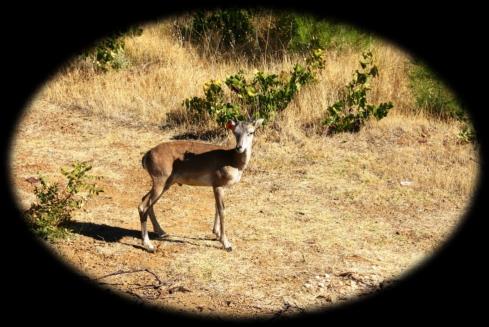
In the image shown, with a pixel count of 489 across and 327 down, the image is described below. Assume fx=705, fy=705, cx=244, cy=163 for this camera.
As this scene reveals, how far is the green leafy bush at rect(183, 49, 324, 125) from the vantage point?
15977 mm

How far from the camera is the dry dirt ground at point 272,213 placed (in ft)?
31.7

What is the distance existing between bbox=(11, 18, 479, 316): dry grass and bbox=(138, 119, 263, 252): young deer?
2.07 feet

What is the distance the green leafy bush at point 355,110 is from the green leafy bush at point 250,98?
1094mm

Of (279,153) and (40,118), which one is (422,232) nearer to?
(279,153)

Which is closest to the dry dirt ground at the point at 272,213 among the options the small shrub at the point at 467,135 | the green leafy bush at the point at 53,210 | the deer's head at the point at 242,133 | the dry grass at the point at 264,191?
the dry grass at the point at 264,191

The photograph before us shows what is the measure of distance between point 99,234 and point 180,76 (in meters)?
7.73

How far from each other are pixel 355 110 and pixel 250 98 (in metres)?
2.46

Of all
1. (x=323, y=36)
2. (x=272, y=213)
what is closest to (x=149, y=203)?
(x=272, y=213)

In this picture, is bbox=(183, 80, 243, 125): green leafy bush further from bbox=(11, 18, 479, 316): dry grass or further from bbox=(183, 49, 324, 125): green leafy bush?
bbox=(11, 18, 479, 316): dry grass

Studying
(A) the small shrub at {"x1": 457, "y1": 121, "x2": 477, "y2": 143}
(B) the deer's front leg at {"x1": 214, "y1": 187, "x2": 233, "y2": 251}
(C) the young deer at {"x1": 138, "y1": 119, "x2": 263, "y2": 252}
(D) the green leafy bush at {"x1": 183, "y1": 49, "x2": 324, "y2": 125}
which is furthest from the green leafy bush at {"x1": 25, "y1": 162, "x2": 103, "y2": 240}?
(A) the small shrub at {"x1": 457, "y1": 121, "x2": 477, "y2": 143}

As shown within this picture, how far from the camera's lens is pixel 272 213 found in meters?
12.3

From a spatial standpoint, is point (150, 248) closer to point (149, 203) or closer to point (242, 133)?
point (149, 203)

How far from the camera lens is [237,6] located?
68.1 feet

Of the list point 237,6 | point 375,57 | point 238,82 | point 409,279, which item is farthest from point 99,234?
point 237,6
